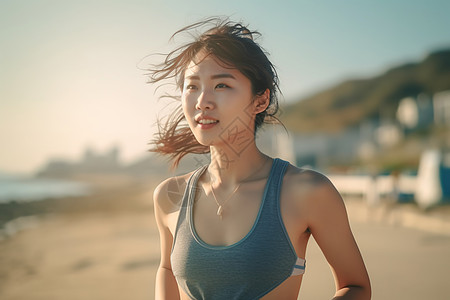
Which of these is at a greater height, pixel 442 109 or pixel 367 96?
pixel 367 96

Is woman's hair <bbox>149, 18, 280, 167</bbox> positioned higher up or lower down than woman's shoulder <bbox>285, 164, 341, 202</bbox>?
higher up

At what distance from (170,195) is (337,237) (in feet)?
2.62

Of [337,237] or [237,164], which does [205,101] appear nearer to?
[237,164]

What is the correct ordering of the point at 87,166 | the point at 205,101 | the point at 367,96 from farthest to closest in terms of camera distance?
the point at 367,96
the point at 87,166
the point at 205,101

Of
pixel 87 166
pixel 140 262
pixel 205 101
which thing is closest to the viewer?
pixel 205 101

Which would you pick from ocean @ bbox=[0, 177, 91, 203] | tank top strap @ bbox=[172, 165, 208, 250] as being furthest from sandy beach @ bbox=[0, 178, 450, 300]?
ocean @ bbox=[0, 177, 91, 203]

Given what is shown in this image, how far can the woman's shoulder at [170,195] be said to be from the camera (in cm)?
196

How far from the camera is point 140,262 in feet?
30.1

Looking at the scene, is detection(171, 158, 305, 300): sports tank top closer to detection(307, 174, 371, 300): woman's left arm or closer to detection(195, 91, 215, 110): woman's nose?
detection(307, 174, 371, 300): woman's left arm

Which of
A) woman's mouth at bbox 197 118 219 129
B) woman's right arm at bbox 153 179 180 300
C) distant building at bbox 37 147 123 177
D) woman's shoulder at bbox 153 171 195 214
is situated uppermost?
woman's mouth at bbox 197 118 219 129

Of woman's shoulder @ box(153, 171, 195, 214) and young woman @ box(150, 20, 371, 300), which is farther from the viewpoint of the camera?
woman's shoulder @ box(153, 171, 195, 214)

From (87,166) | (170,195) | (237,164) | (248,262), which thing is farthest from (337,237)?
(87,166)

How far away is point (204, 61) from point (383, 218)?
39.2 feet

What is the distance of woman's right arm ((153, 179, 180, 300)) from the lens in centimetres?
192
